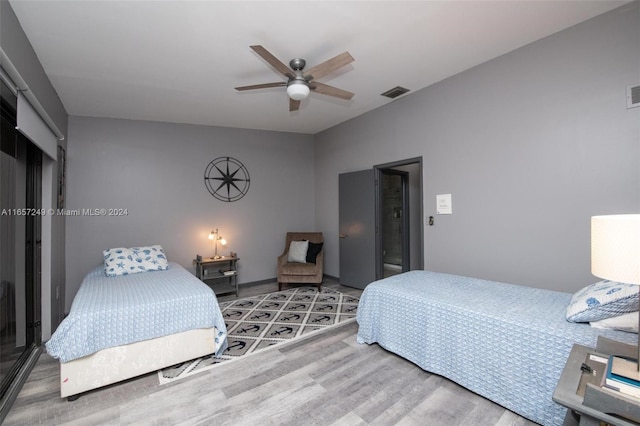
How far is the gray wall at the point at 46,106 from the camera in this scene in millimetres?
1871

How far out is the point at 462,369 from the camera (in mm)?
2053

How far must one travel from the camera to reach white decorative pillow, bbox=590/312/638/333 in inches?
60.4

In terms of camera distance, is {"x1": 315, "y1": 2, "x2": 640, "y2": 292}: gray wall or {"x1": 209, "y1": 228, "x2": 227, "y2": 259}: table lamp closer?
{"x1": 315, "y1": 2, "x2": 640, "y2": 292}: gray wall

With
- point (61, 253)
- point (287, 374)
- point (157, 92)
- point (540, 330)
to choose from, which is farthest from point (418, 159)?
point (61, 253)

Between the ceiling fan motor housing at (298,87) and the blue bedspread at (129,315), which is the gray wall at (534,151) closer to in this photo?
the ceiling fan motor housing at (298,87)

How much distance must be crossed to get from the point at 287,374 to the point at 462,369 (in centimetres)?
132

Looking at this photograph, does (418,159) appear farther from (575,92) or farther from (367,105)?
(575,92)

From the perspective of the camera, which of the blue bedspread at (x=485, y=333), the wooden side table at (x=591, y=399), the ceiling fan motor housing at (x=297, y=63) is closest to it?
the wooden side table at (x=591, y=399)

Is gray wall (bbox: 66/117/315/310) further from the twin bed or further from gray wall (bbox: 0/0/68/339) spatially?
the twin bed

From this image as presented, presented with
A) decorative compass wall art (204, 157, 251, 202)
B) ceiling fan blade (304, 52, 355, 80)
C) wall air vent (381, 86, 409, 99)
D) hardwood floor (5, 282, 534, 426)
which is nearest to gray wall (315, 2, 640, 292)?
wall air vent (381, 86, 409, 99)

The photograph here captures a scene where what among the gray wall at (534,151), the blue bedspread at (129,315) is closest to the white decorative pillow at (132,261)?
the blue bedspread at (129,315)

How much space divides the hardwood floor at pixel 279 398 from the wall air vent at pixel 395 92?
2993mm

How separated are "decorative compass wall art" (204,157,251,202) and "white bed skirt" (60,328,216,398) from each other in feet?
8.98

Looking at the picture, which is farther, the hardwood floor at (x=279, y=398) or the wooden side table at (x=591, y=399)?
the hardwood floor at (x=279, y=398)
